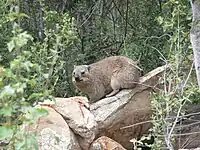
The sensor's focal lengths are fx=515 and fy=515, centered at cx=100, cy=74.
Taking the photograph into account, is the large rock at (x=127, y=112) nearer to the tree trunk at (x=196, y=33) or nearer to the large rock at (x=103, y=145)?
the large rock at (x=103, y=145)

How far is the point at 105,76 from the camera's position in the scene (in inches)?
311

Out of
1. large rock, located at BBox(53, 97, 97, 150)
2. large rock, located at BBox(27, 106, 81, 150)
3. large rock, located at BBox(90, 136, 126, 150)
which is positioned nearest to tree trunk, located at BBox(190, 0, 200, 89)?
large rock, located at BBox(27, 106, 81, 150)

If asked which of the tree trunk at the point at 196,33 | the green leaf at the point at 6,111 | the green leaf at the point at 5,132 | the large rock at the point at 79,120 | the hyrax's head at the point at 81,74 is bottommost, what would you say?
the large rock at the point at 79,120

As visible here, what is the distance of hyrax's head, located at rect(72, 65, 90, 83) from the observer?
7.46 meters

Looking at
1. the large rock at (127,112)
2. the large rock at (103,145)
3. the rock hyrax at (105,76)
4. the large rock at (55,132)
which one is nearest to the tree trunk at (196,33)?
the large rock at (55,132)

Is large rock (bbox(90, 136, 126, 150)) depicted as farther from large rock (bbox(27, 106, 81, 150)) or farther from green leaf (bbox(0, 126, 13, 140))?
green leaf (bbox(0, 126, 13, 140))

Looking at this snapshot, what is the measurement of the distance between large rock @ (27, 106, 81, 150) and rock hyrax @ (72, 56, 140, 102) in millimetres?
1904

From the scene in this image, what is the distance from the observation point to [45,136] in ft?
16.4

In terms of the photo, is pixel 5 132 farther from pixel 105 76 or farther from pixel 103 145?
pixel 105 76

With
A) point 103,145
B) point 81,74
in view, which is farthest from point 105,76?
point 103,145

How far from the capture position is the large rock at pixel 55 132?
4941mm

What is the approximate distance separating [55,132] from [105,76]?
287cm

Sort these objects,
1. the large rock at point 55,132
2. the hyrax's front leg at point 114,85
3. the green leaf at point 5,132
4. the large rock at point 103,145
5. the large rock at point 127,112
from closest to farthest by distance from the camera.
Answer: the green leaf at point 5,132, the large rock at point 55,132, the large rock at point 103,145, the large rock at point 127,112, the hyrax's front leg at point 114,85

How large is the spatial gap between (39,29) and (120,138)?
313cm
